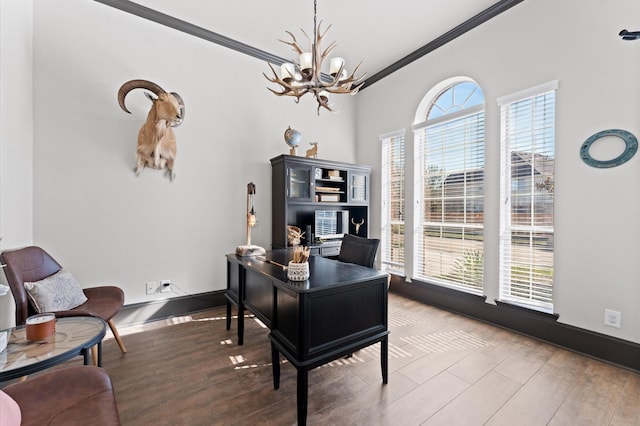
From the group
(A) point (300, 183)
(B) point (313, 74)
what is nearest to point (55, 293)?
(B) point (313, 74)

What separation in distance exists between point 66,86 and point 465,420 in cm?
428

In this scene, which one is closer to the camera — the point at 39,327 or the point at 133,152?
the point at 39,327

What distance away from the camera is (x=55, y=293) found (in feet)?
6.29

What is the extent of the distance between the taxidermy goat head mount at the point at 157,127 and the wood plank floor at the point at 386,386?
5.94ft

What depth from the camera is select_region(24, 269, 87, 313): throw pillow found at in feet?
5.94

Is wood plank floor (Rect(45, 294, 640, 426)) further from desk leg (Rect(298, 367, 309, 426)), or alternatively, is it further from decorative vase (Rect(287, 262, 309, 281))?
decorative vase (Rect(287, 262, 309, 281))

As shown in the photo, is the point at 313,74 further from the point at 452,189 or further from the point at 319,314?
the point at 452,189

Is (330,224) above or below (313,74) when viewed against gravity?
below

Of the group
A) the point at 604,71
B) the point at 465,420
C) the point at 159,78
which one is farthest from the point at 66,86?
the point at 604,71

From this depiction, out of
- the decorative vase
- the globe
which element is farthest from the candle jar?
the globe

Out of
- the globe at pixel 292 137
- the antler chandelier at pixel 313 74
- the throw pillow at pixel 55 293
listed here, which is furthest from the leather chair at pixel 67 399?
the globe at pixel 292 137

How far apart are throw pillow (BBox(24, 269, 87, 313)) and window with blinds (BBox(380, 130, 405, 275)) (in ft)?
12.2

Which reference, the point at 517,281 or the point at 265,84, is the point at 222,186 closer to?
the point at 265,84

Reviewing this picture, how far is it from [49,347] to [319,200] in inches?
122
